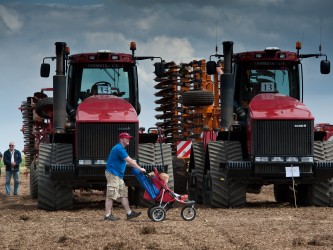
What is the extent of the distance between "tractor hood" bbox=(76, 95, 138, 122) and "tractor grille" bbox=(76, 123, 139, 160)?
128 millimetres

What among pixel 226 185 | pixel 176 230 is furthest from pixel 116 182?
pixel 226 185

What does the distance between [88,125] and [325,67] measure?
5.29m

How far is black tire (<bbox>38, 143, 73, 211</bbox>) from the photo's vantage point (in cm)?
1861

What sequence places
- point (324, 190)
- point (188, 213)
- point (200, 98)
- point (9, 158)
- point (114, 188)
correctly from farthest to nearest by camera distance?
point (9, 158)
point (200, 98)
point (324, 190)
point (114, 188)
point (188, 213)

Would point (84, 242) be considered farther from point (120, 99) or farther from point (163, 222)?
point (120, 99)

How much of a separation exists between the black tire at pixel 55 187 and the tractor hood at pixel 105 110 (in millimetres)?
800

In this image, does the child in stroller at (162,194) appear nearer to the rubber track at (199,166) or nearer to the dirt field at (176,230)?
the dirt field at (176,230)

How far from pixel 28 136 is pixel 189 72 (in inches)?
397

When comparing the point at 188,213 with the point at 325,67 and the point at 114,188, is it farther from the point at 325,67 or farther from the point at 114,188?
the point at 325,67

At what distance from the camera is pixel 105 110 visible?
18.7 m

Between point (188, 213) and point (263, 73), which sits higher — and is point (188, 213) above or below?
below

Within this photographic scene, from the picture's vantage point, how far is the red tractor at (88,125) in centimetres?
1836

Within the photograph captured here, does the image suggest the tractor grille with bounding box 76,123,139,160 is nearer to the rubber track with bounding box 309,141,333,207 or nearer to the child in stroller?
the child in stroller

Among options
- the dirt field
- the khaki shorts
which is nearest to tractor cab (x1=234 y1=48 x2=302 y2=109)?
the dirt field
